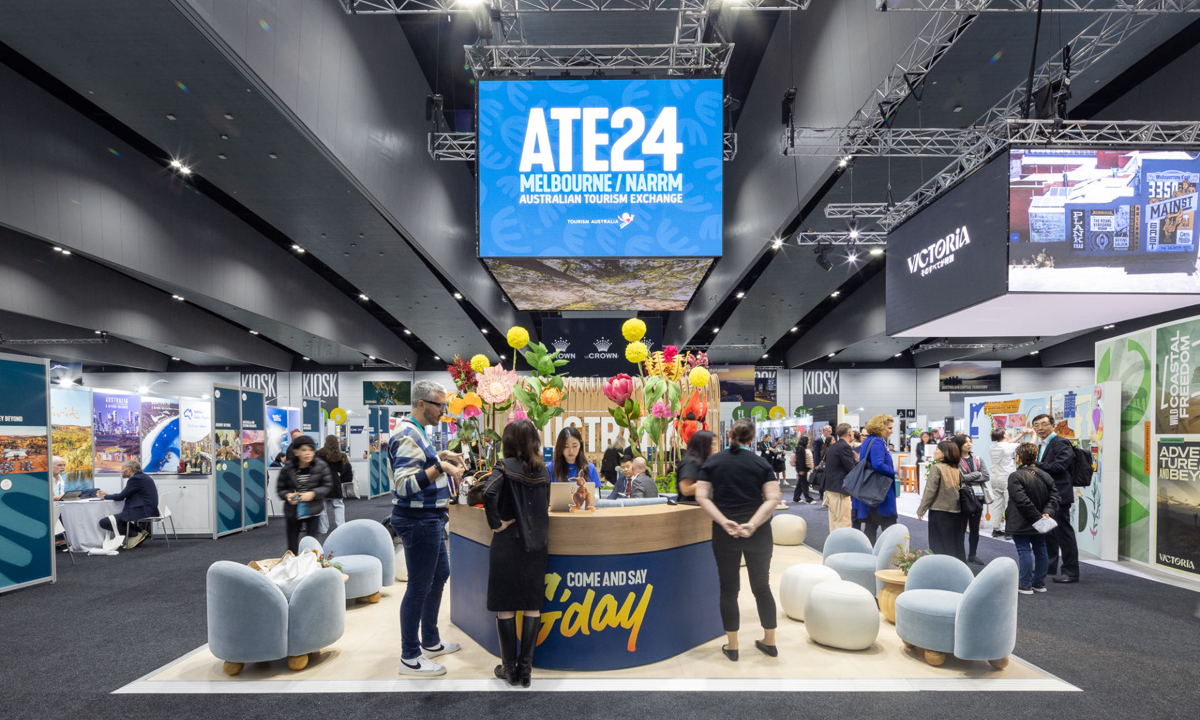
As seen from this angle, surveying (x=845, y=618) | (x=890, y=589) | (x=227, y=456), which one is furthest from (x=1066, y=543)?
(x=227, y=456)

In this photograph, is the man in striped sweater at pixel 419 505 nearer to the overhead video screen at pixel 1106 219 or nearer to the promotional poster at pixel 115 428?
the overhead video screen at pixel 1106 219

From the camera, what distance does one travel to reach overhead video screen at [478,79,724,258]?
552cm

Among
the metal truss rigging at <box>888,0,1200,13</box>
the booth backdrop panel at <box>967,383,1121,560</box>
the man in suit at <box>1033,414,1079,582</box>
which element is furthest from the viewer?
the booth backdrop panel at <box>967,383,1121,560</box>

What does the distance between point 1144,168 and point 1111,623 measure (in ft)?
10.3

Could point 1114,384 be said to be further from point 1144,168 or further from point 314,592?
point 314,592

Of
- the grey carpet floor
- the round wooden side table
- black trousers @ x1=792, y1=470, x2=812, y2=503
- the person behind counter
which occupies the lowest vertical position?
black trousers @ x1=792, y1=470, x2=812, y2=503

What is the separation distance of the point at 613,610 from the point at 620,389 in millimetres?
1302

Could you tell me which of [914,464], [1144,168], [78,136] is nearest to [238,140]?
[78,136]

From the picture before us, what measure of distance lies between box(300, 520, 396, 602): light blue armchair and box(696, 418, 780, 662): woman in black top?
2.79m

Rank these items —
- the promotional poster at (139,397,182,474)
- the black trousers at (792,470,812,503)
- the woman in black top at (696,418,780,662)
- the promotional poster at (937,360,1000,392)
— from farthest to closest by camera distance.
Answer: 1. the promotional poster at (937,360,1000,392)
2. the black trousers at (792,470,812,503)
3. the promotional poster at (139,397,182,474)
4. the woman in black top at (696,418,780,662)

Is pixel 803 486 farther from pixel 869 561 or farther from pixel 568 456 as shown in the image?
pixel 568 456

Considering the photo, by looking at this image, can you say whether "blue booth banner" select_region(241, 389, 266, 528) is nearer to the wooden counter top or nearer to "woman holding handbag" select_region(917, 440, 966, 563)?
the wooden counter top

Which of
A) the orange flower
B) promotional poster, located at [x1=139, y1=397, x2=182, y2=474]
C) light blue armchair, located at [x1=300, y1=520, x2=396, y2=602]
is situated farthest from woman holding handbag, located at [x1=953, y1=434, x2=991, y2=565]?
promotional poster, located at [x1=139, y1=397, x2=182, y2=474]

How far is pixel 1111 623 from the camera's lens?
4598mm
